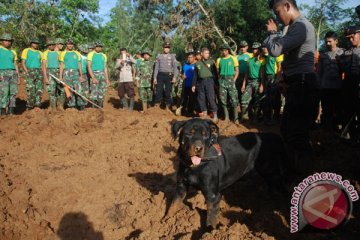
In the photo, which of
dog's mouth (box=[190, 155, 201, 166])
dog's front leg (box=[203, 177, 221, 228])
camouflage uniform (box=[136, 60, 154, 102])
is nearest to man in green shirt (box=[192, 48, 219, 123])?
camouflage uniform (box=[136, 60, 154, 102])

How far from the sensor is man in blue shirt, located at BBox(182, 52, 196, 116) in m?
9.75

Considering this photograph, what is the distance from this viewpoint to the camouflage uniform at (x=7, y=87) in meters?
8.48

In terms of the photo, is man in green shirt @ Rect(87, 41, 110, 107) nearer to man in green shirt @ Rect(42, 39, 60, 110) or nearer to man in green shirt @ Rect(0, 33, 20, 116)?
man in green shirt @ Rect(42, 39, 60, 110)

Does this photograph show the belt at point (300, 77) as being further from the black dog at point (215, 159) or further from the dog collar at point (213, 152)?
the dog collar at point (213, 152)

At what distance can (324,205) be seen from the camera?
111 inches

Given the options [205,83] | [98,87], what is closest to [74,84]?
[98,87]

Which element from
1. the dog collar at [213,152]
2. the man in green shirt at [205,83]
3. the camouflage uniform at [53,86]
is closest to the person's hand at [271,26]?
the dog collar at [213,152]

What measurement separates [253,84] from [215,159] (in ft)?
17.0

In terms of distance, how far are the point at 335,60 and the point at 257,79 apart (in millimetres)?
2035

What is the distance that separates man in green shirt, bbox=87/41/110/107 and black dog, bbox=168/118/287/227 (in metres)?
6.34

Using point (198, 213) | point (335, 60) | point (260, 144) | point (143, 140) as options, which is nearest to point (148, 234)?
point (198, 213)

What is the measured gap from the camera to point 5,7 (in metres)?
16.1

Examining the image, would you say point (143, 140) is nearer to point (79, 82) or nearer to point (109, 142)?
point (109, 142)

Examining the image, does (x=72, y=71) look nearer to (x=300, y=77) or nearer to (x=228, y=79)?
(x=228, y=79)
